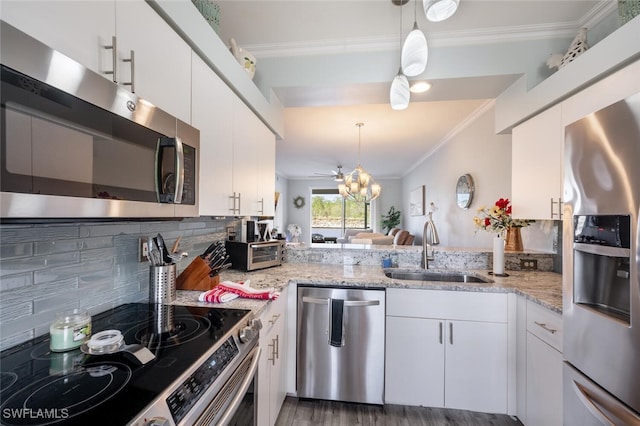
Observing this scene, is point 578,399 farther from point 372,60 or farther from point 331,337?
point 372,60

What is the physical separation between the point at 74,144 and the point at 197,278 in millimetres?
1034

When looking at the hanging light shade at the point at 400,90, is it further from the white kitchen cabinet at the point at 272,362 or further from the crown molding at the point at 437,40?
the white kitchen cabinet at the point at 272,362

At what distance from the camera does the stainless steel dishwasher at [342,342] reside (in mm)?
1802

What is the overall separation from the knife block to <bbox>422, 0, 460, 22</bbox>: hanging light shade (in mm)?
1669

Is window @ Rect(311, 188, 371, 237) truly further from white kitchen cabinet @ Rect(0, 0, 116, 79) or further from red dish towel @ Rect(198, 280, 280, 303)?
white kitchen cabinet @ Rect(0, 0, 116, 79)

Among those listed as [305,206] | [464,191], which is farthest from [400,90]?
[305,206]

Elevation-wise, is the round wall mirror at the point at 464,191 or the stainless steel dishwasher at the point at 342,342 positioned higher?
the round wall mirror at the point at 464,191

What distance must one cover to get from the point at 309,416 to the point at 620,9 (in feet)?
9.64

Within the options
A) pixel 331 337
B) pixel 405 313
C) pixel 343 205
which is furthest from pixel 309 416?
pixel 343 205

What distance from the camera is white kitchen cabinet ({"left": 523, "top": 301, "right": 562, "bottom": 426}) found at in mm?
1341

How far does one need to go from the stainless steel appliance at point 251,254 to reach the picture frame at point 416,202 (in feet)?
14.4

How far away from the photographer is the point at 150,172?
35.4 inches

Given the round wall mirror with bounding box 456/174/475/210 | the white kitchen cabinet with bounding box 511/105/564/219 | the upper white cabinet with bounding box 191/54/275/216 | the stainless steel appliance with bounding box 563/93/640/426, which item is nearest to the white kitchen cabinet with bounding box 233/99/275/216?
the upper white cabinet with bounding box 191/54/275/216

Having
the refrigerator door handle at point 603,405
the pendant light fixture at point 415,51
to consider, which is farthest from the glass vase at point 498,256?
the pendant light fixture at point 415,51
